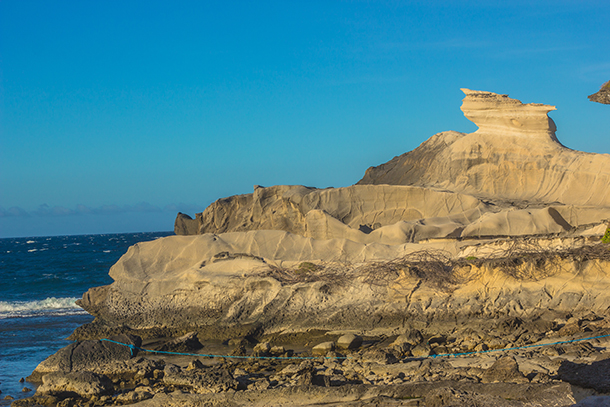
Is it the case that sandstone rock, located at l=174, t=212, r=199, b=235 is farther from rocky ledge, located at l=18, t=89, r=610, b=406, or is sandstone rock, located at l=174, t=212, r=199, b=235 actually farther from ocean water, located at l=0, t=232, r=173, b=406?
rocky ledge, located at l=18, t=89, r=610, b=406

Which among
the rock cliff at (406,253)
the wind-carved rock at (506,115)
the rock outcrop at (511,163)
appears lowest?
the rock cliff at (406,253)

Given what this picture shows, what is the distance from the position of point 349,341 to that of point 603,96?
7281 mm

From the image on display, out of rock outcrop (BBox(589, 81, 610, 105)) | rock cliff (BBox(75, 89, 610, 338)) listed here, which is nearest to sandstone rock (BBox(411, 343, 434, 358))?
rock cliff (BBox(75, 89, 610, 338))

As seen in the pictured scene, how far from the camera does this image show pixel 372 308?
13.2 m

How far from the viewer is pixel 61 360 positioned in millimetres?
11289

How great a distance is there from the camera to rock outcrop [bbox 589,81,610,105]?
1249cm

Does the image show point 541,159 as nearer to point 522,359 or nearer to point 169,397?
point 522,359

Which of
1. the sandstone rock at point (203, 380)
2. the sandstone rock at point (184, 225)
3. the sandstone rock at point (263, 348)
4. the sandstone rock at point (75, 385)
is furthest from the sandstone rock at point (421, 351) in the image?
the sandstone rock at point (184, 225)

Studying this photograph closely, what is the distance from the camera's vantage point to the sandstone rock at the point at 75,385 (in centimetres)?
977

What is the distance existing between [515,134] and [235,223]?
12.1 meters

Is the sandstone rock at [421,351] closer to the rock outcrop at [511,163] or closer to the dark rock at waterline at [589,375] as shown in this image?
the dark rock at waterline at [589,375]

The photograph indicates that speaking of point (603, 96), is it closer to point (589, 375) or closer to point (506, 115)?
point (589, 375)

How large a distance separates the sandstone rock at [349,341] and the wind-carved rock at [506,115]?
1576 centimetres

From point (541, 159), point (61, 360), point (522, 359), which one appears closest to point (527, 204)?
point (541, 159)
